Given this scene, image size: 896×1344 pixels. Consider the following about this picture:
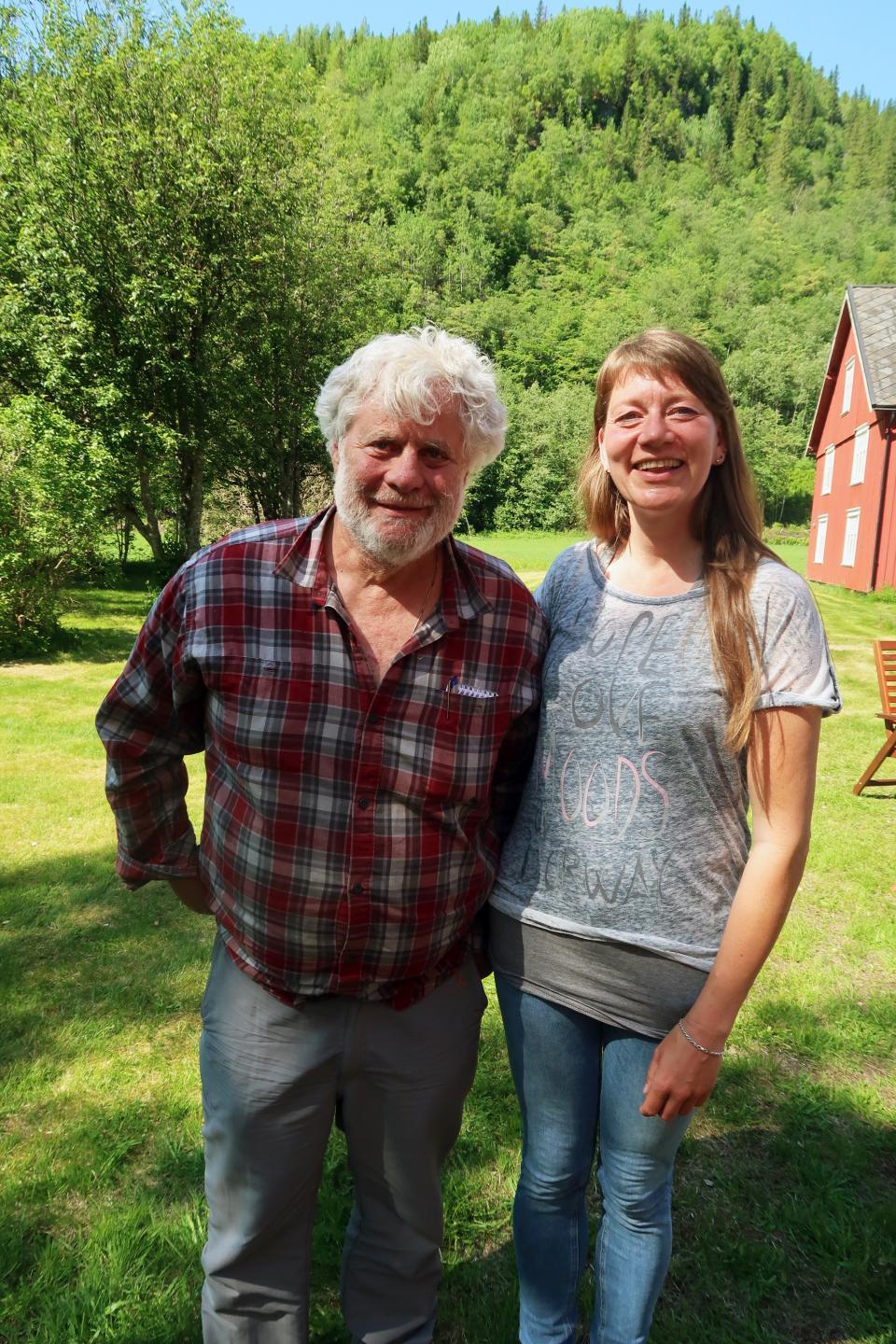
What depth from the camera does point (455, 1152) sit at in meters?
2.90

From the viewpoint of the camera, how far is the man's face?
5.79 feet

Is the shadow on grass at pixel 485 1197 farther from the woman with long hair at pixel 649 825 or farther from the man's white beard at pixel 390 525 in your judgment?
the man's white beard at pixel 390 525

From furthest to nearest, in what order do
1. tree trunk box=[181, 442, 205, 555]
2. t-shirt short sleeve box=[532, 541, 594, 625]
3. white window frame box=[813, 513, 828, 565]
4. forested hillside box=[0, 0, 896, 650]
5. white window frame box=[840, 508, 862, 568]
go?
white window frame box=[813, 513, 828, 565], tree trunk box=[181, 442, 205, 555], white window frame box=[840, 508, 862, 568], forested hillside box=[0, 0, 896, 650], t-shirt short sleeve box=[532, 541, 594, 625]

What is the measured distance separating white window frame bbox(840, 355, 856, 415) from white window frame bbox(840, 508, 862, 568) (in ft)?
10.3

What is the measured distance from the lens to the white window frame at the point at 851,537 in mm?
20953

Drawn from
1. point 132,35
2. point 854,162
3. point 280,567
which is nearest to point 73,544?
point 280,567

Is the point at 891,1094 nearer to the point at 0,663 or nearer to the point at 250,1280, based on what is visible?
the point at 250,1280

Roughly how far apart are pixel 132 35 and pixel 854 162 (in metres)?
87.9

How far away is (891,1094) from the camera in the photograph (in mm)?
3297

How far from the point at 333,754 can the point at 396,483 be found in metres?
0.56

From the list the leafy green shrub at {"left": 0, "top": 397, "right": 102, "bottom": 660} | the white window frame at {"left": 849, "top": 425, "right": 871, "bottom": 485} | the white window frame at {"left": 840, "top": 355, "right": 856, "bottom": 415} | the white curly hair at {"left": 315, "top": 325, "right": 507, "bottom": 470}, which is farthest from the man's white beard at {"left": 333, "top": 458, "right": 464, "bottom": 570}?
the white window frame at {"left": 840, "top": 355, "right": 856, "bottom": 415}

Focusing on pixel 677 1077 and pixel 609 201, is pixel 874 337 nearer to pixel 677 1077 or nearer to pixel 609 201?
pixel 677 1077

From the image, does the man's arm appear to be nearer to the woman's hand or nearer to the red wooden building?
the woman's hand

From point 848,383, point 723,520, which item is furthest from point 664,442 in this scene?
point 848,383
